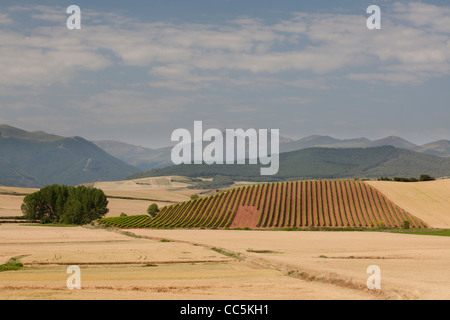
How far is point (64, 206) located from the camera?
140 meters

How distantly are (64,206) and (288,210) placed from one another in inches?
2567

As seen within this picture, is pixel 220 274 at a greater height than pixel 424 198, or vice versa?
pixel 424 198

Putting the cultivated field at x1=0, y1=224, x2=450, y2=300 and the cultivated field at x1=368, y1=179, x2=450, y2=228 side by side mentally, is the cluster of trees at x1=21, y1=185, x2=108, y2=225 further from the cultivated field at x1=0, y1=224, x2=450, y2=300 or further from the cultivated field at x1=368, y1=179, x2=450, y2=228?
the cultivated field at x1=0, y1=224, x2=450, y2=300

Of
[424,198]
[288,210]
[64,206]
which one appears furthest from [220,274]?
[64,206]

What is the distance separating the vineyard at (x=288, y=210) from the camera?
375 ft

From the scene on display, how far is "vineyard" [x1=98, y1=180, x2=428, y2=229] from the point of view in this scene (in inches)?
4505

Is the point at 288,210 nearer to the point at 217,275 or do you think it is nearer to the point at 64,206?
the point at 64,206

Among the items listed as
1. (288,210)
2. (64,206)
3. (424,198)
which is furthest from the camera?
(64,206)

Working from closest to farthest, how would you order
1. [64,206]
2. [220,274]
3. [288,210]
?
[220,274] < [288,210] < [64,206]

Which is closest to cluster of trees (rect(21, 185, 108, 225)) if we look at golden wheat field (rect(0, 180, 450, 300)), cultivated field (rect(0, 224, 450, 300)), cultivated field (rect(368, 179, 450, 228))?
cultivated field (rect(368, 179, 450, 228))

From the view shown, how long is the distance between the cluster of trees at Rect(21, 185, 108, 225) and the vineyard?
41.5ft

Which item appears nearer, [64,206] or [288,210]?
[288,210]

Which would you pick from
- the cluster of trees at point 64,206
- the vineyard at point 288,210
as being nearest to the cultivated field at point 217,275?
the vineyard at point 288,210

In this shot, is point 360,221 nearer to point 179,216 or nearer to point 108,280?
point 179,216
